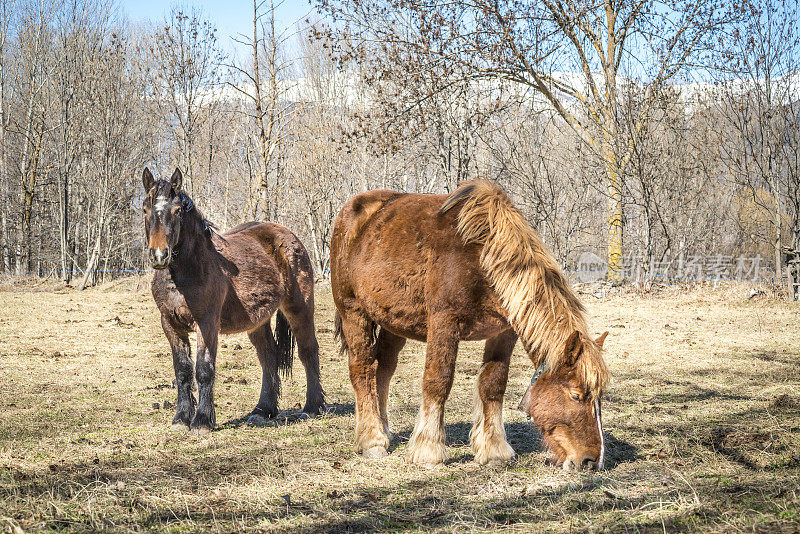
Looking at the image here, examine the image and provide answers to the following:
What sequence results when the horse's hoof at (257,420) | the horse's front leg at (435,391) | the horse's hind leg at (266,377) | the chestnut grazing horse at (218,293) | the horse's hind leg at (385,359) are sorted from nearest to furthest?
the horse's front leg at (435,391) < the horse's hind leg at (385,359) < the chestnut grazing horse at (218,293) < the horse's hoof at (257,420) < the horse's hind leg at (266,377)

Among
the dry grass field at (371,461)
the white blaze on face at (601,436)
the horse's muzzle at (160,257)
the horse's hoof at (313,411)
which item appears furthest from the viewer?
the horse's hoof at (313,411)

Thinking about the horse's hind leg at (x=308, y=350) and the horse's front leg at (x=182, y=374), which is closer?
the horse's front leg at (x=182, y=374)

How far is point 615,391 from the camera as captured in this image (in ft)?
22.7

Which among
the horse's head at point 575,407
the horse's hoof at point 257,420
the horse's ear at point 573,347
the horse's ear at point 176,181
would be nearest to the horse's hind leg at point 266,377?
the horse's hoof at point 257,420

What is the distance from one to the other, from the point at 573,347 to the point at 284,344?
3.60m

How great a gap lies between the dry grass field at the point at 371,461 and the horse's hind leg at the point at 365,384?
175 millimetres

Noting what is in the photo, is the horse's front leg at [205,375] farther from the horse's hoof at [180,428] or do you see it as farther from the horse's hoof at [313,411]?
the horse's hoof at [313,411]

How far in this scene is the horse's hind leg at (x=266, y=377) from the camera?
6.09 meters

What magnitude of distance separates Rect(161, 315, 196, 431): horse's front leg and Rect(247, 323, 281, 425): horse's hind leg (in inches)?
Answer: 23.7

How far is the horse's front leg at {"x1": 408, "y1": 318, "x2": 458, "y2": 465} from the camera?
422 cm

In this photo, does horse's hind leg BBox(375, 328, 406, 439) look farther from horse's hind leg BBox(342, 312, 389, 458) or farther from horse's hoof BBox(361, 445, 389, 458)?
horse's hoof BBox(361, 445, 389, 458)

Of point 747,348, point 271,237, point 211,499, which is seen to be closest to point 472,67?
point 747,348

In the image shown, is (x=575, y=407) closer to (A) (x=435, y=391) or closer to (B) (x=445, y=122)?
(A) (x=435, y=391)

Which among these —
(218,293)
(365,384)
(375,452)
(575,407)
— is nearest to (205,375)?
(218,293)
